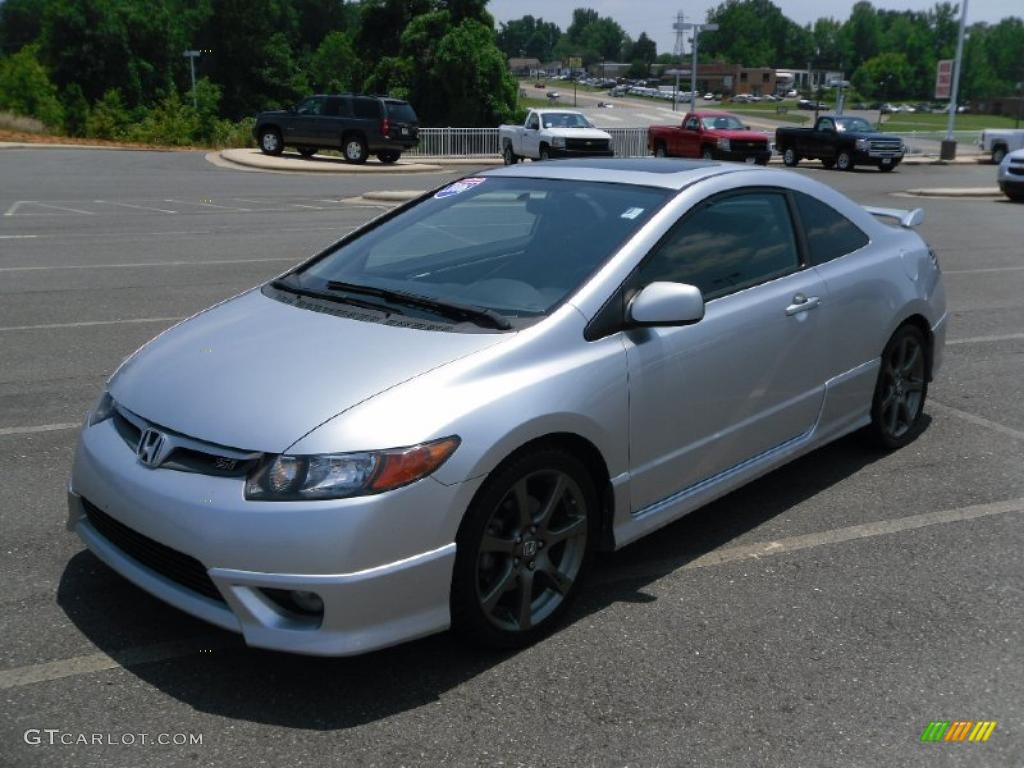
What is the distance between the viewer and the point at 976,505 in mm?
5109

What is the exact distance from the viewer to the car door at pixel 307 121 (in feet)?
105

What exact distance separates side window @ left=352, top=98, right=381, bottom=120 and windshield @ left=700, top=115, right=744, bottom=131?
993 centimetres

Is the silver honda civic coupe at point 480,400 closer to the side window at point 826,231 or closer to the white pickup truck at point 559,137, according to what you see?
the side window at point 826,231

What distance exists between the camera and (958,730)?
3.26 metres

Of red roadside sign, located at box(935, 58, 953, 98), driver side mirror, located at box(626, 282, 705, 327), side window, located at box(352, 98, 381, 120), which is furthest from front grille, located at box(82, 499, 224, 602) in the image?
red roadside sign, located at box(935, 58, 953, 98)

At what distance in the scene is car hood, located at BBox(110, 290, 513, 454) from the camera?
10.8 ft

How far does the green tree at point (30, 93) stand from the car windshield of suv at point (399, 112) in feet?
132

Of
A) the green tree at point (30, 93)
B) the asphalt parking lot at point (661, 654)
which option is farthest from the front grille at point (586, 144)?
the green tree at point (30, 93)

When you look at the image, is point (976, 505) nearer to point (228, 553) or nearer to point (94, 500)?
point (228, 553)

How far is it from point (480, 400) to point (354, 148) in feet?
97.9

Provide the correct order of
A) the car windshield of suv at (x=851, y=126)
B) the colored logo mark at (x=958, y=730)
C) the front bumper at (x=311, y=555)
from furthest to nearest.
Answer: the car windshield of suv at (x=851, y=126)
the colored logo mark at (x=958, y=730)
the front bumper at (x=311, y=555)

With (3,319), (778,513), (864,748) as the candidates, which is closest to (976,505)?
(778,513)

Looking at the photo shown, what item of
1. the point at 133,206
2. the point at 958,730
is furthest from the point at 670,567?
the point at 133,206

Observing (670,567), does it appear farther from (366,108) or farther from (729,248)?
(366,108)
